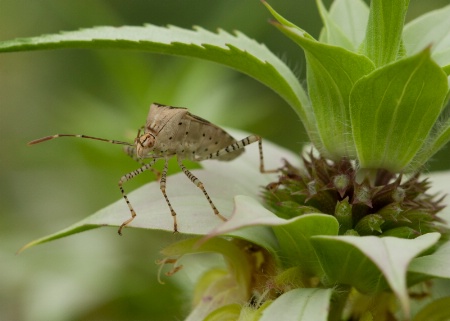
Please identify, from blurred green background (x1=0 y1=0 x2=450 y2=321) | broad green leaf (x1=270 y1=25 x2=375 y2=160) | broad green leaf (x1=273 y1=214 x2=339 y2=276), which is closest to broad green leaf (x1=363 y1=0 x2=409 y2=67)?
broad green leaf (x1=270 y1=25 x2=375 y2=160)

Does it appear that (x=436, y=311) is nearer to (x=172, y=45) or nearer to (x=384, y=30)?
(x=384, y=30)

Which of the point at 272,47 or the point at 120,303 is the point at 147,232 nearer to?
the point at 120,303

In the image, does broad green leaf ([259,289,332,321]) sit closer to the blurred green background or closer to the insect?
the insect

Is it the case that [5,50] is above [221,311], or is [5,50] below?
above

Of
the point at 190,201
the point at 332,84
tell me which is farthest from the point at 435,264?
the point at 190,201

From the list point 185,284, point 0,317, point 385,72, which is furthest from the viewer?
point 0,317

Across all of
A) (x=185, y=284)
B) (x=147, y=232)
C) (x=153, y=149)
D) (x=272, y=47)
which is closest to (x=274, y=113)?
(x=272, y=47)

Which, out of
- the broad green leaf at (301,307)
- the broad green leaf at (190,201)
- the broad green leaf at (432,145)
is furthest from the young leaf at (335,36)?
the broad green leaf at (301,307)
